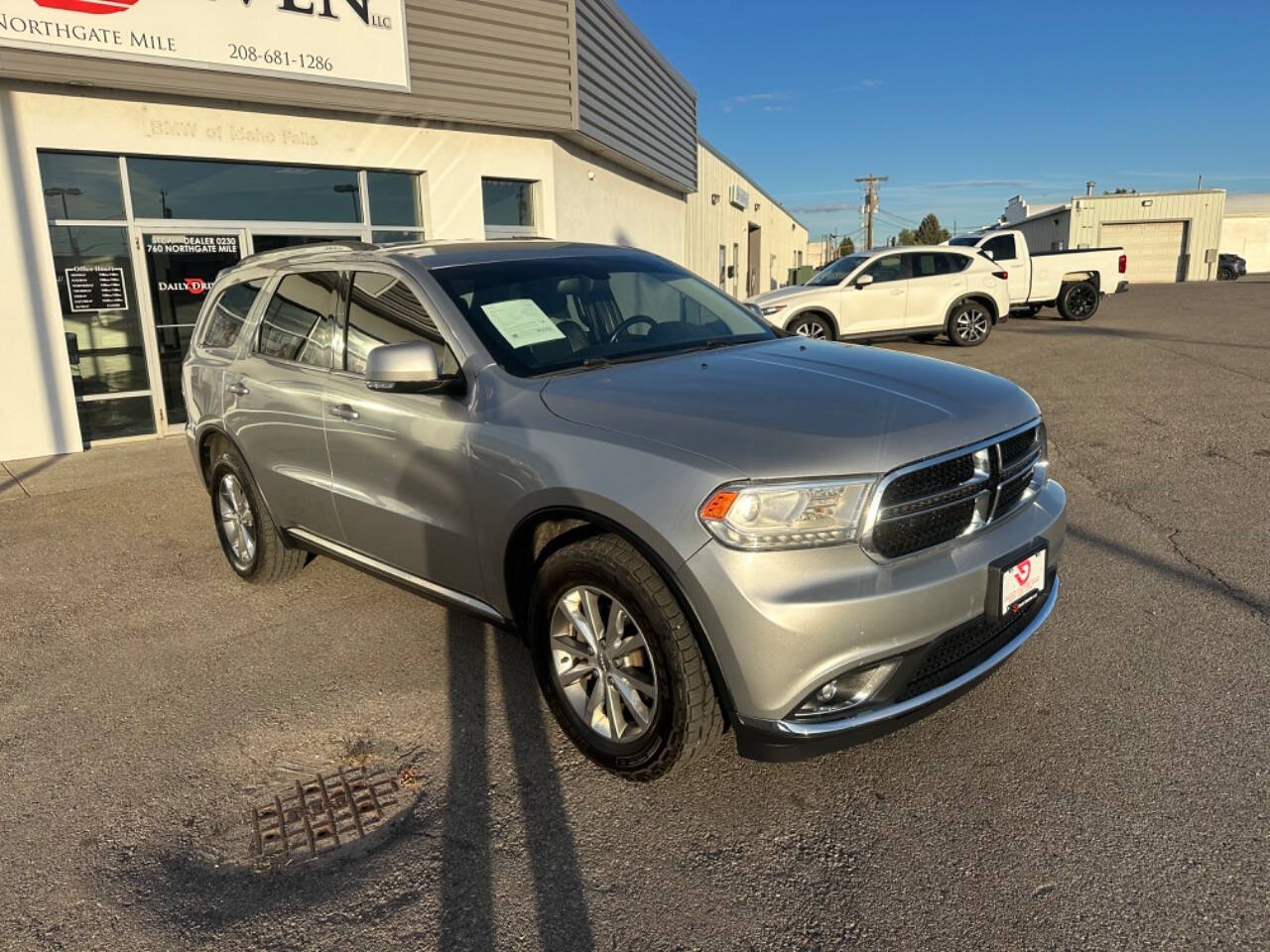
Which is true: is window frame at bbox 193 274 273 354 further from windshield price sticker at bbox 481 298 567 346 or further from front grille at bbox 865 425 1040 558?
front grille at bbox 865 425 1040 558

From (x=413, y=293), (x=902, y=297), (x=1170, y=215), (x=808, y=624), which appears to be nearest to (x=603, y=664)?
(x=808, y=624)

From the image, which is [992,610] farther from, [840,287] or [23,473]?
[840,287]

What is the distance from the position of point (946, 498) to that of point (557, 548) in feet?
4.12

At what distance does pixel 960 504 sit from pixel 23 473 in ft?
28.7

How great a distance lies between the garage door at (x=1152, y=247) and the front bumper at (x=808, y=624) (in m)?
54.0

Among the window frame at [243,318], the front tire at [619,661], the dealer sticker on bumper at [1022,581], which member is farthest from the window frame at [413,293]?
the dealer sticker on bumper at [1022,581]

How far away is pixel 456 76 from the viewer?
11.0 m

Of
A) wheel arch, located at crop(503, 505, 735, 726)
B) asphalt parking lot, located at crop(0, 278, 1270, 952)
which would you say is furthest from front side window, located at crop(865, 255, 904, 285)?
wheel arch, located at crop(503, 505, 735, 726)

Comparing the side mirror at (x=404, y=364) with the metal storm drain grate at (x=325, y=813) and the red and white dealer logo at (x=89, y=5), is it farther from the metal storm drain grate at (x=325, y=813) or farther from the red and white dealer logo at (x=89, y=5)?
the red and white dealer logo at (x=89, y=5)

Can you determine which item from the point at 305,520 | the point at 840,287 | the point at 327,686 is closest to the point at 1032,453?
the point at 327,686

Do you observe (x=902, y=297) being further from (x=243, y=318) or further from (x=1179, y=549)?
(x=243, y=318)

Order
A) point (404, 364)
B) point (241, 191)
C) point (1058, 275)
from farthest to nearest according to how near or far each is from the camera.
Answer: point (1058, 275) → point (241, 191) → point (404, 364)

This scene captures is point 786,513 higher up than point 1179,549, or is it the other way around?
point 786,513

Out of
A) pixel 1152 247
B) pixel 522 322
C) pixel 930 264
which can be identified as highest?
pixel 1152 247
